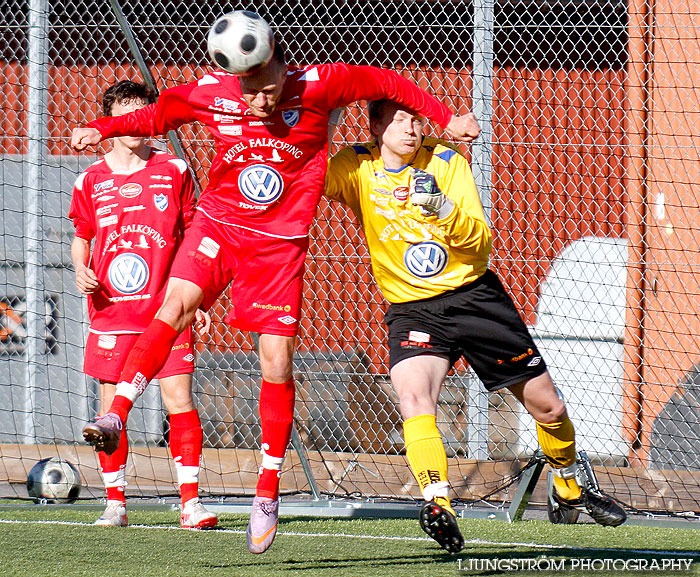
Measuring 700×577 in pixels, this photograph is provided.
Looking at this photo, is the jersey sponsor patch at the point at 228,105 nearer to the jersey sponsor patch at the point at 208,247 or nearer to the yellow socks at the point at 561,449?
the jersey sponsor patch at the point at 208,247

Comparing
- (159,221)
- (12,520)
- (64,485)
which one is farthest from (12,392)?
(159,221)

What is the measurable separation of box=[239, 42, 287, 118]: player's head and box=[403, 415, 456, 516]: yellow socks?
1333mm

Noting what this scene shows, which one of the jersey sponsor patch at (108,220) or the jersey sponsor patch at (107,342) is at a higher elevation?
the jersey sponsor patch at (108,220)

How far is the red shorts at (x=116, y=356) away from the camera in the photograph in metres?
5.30

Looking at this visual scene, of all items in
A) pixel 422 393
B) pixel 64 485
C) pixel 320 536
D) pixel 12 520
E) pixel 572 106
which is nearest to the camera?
pixel 422 393

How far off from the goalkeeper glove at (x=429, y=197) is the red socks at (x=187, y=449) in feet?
6.35

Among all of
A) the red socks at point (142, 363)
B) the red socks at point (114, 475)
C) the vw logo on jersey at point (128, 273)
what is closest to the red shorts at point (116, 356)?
the vw logo on jersey at point (128, 273)

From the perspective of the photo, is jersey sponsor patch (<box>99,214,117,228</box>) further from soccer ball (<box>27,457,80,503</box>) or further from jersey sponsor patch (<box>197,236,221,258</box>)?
soccer ball (<box>27,457,80,503</box>)

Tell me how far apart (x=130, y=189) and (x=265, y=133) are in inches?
54.2

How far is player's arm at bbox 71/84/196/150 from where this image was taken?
167 inches

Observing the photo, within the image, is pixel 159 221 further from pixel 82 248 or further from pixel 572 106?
pixel 572 106

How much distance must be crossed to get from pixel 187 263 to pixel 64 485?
8.54ft

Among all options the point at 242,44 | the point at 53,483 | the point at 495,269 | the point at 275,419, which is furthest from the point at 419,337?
the point at 495,269

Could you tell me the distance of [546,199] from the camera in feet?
27.9
